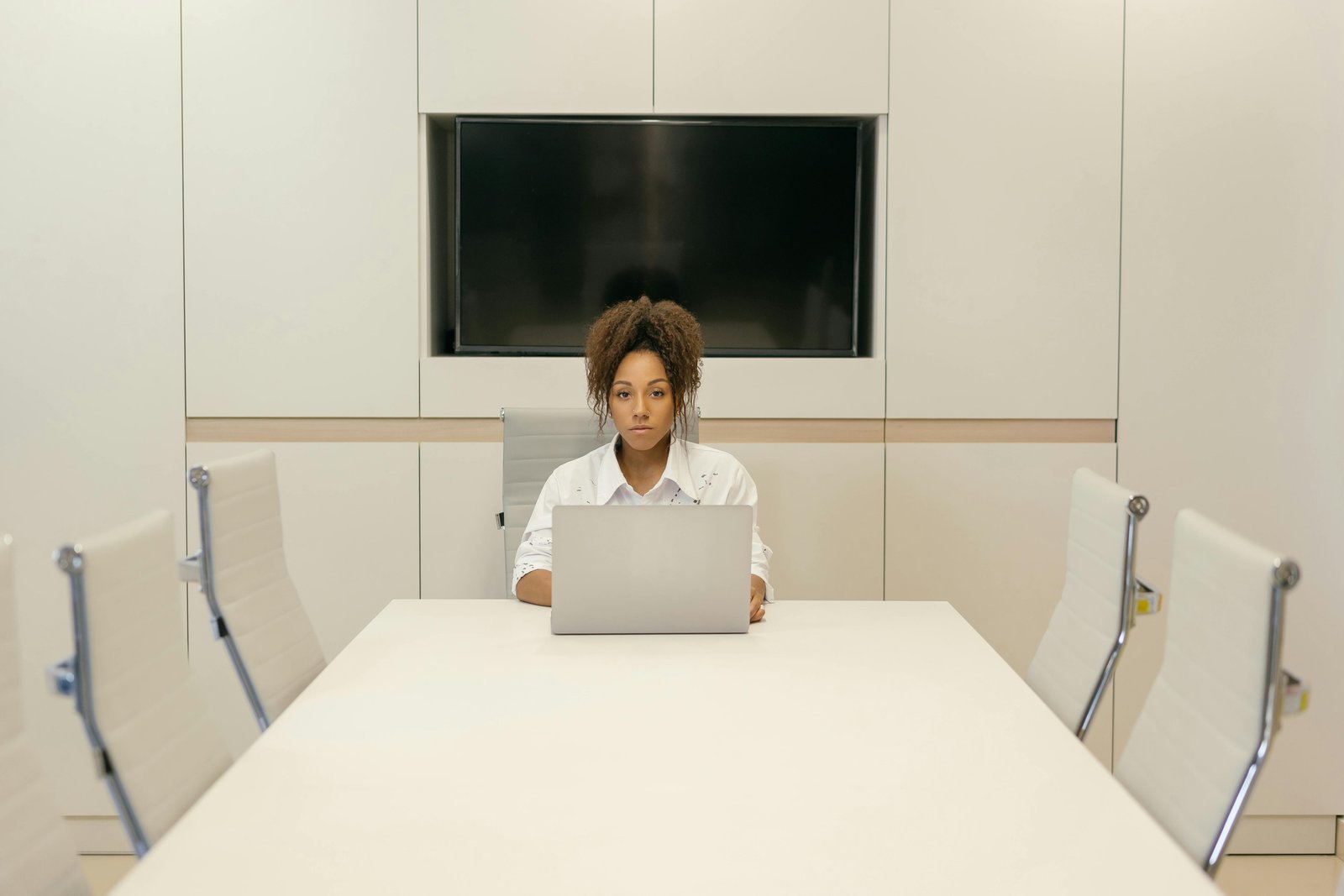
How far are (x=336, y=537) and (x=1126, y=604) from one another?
8.36 feet

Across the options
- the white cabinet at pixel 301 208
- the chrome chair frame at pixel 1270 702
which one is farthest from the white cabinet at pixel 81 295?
the chrome chair frame at pixel 1270 702

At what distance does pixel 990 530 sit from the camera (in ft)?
12.7

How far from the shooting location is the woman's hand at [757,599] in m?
2.60

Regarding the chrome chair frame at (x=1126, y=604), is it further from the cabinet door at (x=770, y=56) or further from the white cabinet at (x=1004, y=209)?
the cabinet door at (x=770, y=56)

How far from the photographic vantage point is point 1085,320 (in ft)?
12.5

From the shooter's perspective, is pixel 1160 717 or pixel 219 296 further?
pixel 219 296

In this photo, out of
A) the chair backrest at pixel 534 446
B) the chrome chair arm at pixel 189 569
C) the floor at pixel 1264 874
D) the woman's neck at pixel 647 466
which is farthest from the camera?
the floor at pixel 1264 874

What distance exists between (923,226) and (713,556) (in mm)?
1860

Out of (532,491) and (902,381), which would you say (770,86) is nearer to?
(902,381)

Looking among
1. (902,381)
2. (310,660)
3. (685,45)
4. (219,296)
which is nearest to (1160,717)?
(310,660)

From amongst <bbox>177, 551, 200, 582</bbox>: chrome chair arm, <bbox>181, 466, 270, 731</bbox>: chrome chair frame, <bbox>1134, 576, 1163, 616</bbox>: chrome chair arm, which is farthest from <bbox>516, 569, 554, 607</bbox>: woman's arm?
<bbox>1134, 576, 1163, 616</bbox>: chrome chair arm

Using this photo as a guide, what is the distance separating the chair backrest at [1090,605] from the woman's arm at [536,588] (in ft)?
3.70

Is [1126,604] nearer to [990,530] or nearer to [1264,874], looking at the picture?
[990,530]

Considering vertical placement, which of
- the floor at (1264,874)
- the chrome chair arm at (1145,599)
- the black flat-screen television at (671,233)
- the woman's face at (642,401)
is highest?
the black flat-screen television at (671,233)
